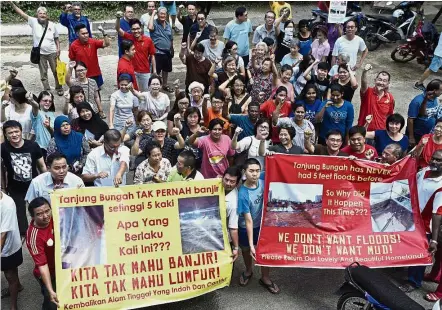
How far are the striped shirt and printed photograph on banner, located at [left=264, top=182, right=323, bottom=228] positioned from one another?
2.15 meters

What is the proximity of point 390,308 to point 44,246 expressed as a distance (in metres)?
3.16

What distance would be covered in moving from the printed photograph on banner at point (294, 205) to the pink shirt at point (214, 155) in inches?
32.6

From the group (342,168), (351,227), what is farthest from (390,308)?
(342,168)

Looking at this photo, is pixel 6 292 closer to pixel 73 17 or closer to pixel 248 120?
pixel 248 120

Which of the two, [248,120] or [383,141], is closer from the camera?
[383,141]

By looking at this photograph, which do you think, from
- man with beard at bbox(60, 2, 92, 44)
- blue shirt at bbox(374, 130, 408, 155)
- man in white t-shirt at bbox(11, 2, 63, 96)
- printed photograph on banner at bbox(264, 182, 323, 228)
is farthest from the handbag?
blue shirt at bbox(374, 130, 408, 155)

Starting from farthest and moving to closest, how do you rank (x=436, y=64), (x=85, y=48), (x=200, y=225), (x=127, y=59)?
(x=436, y=64) → (x=85, y=48) → (x=127, y=59) → (x=200, y=225)

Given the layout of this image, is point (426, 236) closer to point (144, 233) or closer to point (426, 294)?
point (426, 294)

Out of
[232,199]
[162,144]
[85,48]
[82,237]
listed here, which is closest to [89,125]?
[162,144]

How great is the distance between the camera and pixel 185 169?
5.65m

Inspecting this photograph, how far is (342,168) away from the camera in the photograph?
19.1ft

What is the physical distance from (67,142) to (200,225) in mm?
1988

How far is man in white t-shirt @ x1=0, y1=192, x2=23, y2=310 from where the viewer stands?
492cm

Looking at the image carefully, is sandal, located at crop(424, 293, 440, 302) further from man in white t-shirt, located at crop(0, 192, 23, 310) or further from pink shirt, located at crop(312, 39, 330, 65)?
pink shirt, located at crop(312, 39, 330, 65)
